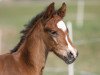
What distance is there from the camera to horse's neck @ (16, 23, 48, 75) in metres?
7.40

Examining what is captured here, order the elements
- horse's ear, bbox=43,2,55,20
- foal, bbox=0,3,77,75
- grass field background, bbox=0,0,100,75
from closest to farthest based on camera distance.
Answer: foal, bbox=0,3,77,75, horse's ear, bbox=43,2,55,20, grass field background, bbox=0,0,100,75

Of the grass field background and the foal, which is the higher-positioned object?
the foal

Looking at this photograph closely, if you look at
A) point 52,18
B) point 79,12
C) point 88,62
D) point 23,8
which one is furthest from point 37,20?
point 23,8

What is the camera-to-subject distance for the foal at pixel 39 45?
7195mm

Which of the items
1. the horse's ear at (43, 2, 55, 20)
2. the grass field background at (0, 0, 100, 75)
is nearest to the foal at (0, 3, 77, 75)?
the horse's ear at (43, 2, 55, 20)

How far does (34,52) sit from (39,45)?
12 cm

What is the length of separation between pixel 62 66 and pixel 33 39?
22.5 feet

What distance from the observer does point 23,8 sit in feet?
105

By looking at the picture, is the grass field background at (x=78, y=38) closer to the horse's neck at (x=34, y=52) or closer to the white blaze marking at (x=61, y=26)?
the horse's neck at (x=34, y=52)

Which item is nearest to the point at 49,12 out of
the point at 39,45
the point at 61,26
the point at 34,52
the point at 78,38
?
the point at 61,26

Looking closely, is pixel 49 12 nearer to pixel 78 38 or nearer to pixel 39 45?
pixel 39 45

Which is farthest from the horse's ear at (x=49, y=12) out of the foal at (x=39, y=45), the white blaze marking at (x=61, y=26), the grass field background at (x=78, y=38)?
the grass field background at (x=78, y=38)

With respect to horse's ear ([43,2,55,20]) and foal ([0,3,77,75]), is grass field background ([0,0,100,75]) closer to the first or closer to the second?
foal ([0,3,77,75])

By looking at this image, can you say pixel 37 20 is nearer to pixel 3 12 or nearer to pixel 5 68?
pixel 5 68
